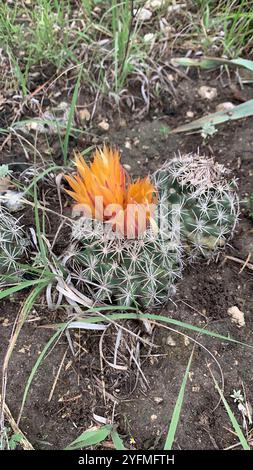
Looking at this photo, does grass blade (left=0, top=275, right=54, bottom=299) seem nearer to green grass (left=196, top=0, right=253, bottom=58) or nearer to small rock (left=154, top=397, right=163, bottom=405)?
small rock (left=154, top=397, right=163, bottom=405)

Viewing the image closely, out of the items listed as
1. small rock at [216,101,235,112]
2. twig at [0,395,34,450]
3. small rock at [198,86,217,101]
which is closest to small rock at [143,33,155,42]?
small rock at [198,86,217,101]

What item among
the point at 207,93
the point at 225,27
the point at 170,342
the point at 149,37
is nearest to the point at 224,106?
the point at 207,93

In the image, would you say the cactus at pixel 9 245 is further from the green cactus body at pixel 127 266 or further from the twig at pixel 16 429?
the twig at pixel 16 429

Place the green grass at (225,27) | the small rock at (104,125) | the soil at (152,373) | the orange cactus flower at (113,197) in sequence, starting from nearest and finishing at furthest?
the orange cactus flower at (113,197) < the soil at (152,373) < the small rock at (104,125) < the green grass at (225,27)

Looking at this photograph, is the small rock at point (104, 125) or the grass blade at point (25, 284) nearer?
the grass blade at point (25, 284)

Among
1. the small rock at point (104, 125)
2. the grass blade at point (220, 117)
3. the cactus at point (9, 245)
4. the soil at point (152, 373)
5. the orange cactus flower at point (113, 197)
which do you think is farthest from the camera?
the small rock at point (104, 125)

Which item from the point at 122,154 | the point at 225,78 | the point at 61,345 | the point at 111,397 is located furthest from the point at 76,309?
the point at 225,78

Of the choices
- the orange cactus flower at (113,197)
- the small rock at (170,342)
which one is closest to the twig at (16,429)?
the small rock at (170,342)
